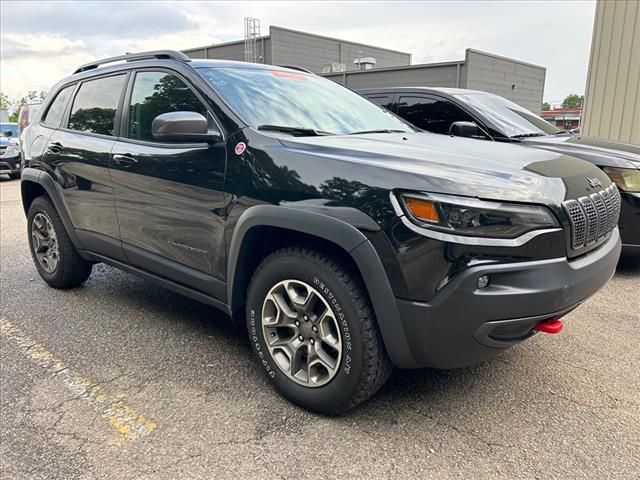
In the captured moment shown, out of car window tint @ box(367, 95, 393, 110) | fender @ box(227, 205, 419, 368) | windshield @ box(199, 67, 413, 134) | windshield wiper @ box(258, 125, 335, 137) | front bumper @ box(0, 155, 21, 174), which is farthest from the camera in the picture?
front bumper @ box(0, 155, 21, 174)

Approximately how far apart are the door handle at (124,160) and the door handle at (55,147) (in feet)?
2.88

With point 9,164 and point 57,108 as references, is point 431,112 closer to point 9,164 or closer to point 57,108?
point 57,108

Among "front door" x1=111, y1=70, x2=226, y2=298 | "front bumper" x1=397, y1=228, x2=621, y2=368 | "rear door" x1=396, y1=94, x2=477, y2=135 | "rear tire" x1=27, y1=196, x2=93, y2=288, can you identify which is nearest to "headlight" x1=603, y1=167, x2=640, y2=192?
"rear door" x1=396, y1=94, x2=477, y2=135

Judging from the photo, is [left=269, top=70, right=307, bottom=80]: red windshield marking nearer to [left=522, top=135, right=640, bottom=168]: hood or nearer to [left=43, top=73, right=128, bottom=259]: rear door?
[left=43, top=73, right=128, bottom=259]: rear door

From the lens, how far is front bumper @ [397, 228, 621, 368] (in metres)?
2.10

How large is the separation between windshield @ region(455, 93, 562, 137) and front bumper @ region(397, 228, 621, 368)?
11.7 ft

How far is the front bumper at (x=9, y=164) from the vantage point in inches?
555

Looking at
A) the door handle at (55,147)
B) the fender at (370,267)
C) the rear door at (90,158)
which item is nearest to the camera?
the fender at (370,267)

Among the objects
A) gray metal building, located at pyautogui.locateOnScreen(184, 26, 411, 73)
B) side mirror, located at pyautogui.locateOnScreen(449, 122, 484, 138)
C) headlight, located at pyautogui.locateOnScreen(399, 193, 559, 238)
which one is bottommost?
headlight, located at pyautogui.locateOnScreen(399, 193, 559, 238)

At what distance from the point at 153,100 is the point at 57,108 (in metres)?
1.48

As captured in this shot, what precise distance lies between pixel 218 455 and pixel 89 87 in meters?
3.11

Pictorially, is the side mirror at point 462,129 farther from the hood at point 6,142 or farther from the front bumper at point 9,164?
the hood at point 6,142

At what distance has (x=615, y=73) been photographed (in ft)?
28.7

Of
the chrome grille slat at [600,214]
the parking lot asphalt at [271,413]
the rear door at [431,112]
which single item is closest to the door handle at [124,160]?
the parking lot asphalt at [271,413]
